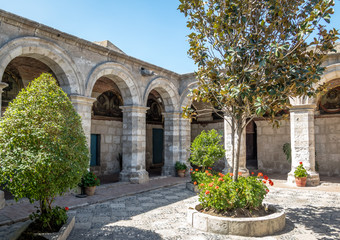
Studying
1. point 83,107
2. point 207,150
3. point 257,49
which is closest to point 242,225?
point 257,49

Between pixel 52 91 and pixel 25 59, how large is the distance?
187 inches

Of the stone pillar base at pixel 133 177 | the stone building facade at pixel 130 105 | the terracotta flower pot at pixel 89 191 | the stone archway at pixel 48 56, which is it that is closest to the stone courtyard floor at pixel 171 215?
the terracotta flower pot at pixel 89 191

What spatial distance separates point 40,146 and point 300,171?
7.86m

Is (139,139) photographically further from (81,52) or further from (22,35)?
(22,35)

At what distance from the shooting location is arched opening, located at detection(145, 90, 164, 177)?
14.2 metres

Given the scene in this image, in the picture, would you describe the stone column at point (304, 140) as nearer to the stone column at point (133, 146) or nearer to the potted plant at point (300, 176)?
the potted plant at point (300, 176)

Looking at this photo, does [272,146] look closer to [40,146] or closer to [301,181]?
[301,181]

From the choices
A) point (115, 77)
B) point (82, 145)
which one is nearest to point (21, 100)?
point (82, 145)

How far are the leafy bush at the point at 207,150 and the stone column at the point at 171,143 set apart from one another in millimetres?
2735

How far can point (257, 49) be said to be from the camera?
5016 mm

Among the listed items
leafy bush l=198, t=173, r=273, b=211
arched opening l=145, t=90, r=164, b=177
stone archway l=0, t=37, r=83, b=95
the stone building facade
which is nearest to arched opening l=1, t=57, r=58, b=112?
the stone building facade

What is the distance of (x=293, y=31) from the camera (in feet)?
17.0

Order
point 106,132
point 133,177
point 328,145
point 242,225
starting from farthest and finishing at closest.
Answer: point 106,132 < point 328,145 < point 133,177 < point 242,225

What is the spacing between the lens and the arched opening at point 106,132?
11773mm
